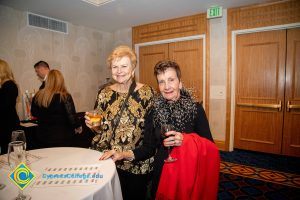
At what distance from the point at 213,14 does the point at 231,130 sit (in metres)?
2.36

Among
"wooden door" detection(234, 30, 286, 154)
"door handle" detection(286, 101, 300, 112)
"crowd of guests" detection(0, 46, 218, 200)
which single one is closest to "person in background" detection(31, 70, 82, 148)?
"crowd of guests" detection(0, 46, 218, 200)

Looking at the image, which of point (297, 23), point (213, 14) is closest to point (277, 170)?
point (297, 23)

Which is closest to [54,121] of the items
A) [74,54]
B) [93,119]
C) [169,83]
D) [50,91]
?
[50,91]

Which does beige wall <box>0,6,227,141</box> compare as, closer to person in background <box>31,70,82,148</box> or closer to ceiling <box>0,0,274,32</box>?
ceiling <box>0,0,274,32</box>

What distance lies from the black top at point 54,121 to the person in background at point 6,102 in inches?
11.1

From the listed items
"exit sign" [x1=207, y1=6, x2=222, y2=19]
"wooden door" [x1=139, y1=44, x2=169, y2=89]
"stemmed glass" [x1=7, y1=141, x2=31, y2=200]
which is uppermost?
"exit sign" [x1=207, y1=6, x2=222, y2=19]

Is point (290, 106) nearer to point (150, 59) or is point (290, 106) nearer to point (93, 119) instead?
point (150, 59)

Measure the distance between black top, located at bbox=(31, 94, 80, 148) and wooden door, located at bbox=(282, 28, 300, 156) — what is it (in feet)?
12.1

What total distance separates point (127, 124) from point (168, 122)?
1.06 ft

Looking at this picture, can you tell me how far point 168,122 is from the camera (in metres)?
1.40

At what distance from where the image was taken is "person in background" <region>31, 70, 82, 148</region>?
7.93 ft

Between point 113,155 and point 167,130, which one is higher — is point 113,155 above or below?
below

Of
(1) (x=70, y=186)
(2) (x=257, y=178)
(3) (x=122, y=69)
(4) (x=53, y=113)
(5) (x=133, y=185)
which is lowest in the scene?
(2) (x=257, y=178)

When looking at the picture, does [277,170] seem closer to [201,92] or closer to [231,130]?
[231,130]
